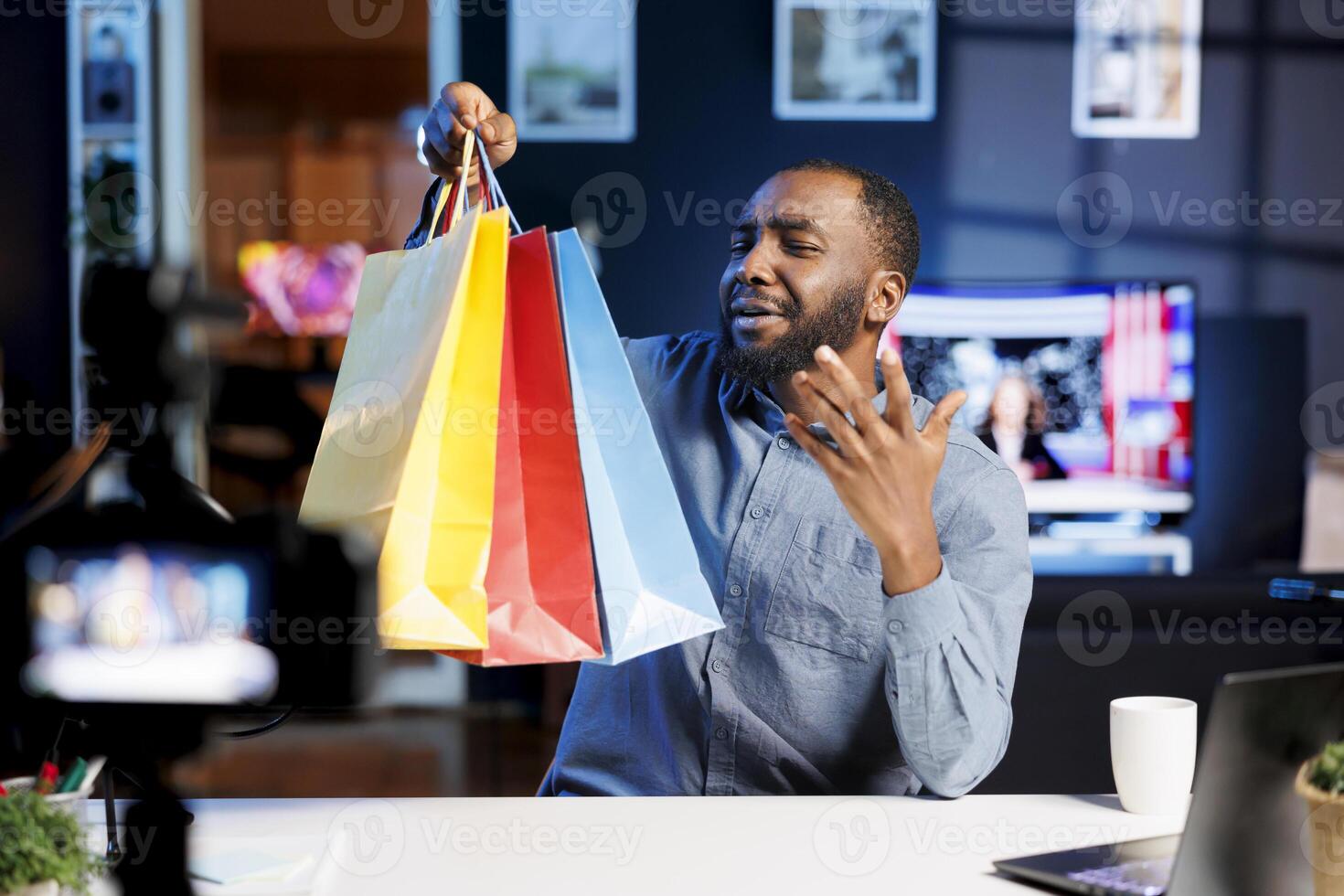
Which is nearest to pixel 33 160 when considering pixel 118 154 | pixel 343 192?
pixel 118 154

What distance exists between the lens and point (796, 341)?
1.50 meters

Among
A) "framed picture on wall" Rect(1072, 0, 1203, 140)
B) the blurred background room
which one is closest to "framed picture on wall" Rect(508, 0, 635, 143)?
the blurred background room

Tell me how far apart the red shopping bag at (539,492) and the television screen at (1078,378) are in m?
3.28

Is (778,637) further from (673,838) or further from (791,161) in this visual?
(791,161)

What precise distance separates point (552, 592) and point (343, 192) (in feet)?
12.5

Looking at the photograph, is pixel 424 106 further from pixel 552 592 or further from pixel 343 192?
pixel 552 592

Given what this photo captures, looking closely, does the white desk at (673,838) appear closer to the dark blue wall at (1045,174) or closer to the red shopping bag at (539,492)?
the red shopping bag at (539,492)

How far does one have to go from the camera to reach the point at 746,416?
5.21 ft

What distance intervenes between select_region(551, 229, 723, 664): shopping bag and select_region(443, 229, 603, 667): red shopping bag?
0.01m

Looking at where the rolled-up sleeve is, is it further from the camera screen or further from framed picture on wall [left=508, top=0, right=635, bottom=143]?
framed picture on wall [left=508, top=0, right=635, bottom=143]

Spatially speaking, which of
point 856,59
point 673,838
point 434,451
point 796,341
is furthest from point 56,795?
point 856,59

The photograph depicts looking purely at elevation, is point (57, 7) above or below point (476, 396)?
above

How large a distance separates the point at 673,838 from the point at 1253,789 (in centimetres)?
48

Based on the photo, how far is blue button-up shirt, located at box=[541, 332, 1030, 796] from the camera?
1383mm
